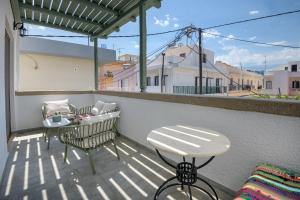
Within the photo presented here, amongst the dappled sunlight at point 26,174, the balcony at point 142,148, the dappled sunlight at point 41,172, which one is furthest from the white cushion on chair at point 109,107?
the dappled sunlight at point 26,174

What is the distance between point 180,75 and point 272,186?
9412 mm

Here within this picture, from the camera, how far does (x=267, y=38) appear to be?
5125mm

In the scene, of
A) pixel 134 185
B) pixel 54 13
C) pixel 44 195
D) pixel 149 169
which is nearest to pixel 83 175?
pixel 44 195

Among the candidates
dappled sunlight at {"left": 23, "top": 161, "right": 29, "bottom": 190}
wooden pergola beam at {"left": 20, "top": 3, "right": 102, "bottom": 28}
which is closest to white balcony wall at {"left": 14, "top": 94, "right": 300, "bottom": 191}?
dappled sunlight at {"left": 23, "top": 161, "right": 29, "bottom": 190}

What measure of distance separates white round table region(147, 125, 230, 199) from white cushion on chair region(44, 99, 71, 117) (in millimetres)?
3488

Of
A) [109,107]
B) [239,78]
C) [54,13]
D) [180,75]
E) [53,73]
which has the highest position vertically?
[54,13]

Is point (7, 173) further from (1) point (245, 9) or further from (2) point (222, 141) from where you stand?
(1) point (245, 9)

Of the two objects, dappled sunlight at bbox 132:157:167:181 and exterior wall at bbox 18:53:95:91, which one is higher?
exterior wall at bbox 18:53:95:91

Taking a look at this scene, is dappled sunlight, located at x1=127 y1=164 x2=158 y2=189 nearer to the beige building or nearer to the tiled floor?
the tiled floor

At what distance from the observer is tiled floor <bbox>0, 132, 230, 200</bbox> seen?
6.11 ft

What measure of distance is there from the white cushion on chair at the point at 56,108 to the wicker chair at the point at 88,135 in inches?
74.5

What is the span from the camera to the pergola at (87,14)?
10.5ft

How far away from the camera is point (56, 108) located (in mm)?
4340

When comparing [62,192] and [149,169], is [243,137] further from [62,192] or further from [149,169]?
[62,192]
